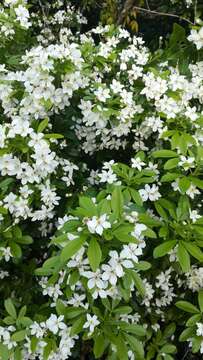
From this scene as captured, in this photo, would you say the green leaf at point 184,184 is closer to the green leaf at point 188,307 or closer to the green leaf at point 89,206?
the green leaf at point 89,206

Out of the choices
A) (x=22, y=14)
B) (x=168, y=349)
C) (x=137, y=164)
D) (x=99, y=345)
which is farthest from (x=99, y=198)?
(x=22, y=14)

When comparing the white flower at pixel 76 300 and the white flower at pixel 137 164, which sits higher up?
the white flower at pixel 137 164

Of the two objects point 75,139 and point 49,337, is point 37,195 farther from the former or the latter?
point 49,337

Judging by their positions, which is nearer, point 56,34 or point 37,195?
point 37,195

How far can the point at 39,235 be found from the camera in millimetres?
2053

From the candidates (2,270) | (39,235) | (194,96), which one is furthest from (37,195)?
(194,96)

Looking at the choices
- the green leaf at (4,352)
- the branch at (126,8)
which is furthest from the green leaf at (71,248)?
the branch at (126,8)

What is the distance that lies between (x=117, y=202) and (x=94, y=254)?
0.20m

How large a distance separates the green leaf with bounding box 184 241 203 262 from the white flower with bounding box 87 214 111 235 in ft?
1.07

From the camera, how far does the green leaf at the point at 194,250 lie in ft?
4.99

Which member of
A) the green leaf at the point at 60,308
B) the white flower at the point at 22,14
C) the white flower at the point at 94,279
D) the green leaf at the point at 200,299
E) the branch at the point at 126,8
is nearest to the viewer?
the white flower at the point at 94,279

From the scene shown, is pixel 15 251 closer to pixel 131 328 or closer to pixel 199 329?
pixel 131 328

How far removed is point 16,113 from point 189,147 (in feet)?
2.23

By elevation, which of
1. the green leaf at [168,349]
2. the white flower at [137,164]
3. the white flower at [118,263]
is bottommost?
the green leaf at [168,349]
